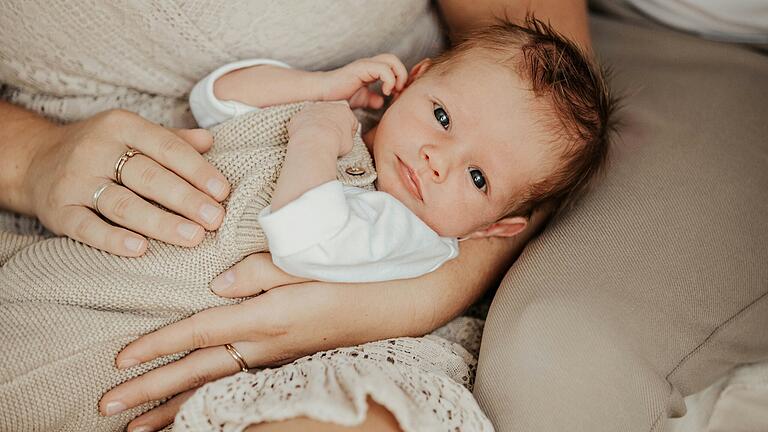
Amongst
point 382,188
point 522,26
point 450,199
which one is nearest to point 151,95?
point 382,188

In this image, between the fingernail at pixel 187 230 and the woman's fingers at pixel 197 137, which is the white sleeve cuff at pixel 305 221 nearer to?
the fingernail at pixel 187 230

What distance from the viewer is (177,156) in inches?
41.3

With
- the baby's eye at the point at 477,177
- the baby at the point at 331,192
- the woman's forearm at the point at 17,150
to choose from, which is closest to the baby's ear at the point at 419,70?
the baby at the point at 331,192

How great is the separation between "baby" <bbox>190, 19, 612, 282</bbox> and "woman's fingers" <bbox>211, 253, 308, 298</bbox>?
5.0 inches

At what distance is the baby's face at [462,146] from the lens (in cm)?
110

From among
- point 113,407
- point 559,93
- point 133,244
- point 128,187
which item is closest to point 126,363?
point 113,407

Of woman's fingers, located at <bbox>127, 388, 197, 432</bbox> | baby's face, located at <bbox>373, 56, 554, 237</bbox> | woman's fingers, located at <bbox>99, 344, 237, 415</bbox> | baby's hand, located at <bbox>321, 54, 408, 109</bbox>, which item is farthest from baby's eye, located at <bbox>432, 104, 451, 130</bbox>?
woman's fingers, located at <bbox>127, 388, 197, 432</bbox>

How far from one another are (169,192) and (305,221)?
0.84ft

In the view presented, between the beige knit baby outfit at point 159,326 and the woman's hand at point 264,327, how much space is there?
3cm

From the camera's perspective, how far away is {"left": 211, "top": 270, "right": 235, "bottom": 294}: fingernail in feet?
3.36

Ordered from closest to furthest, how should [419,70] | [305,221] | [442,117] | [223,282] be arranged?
[305,221] < [223,282] < [442,117] < [419,70]

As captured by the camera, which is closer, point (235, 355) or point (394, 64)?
point (235, 355)

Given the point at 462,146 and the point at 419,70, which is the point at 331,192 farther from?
the point at 419,70

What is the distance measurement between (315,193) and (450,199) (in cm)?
27
